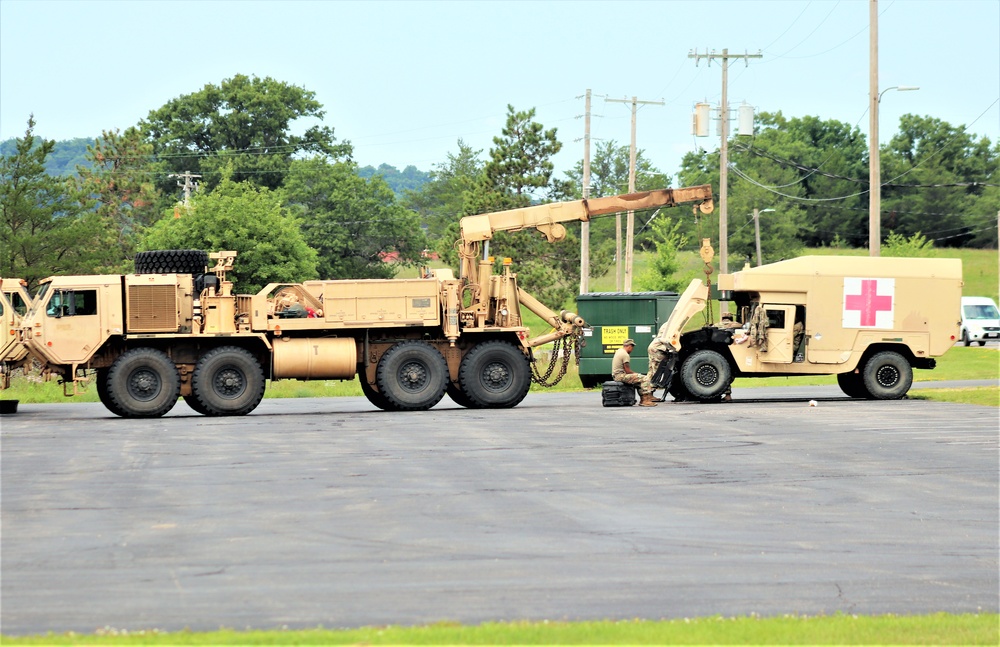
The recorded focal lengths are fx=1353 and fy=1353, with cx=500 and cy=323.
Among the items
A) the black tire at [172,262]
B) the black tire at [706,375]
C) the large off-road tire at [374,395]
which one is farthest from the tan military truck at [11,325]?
the black tire at [706,375]

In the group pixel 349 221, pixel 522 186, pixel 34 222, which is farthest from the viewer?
pixel 349 221

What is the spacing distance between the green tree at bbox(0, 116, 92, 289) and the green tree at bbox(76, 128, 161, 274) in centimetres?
2471

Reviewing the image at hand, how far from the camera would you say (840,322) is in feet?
99.0

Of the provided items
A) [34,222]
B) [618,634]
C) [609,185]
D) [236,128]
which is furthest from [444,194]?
[618,634]

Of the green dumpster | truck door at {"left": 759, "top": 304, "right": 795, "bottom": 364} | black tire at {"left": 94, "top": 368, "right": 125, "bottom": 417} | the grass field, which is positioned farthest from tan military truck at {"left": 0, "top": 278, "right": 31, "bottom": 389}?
the grass field

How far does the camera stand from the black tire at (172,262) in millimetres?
28469

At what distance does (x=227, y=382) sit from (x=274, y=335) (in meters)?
1.36

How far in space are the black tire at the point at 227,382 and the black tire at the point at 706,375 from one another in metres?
9.25

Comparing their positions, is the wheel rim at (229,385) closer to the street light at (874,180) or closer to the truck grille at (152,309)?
the truck grille at (152,309)

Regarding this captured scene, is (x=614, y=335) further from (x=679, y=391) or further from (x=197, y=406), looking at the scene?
(x=197, y=406)

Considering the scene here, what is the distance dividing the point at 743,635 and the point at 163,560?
5.19 m

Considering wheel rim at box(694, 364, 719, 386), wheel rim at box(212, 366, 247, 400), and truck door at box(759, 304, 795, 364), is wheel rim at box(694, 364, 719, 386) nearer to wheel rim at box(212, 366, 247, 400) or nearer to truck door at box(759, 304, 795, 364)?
truck door at box(759, 304, 795, 364)

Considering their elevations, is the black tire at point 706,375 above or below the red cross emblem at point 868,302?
below

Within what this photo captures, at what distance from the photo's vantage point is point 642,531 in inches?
516
